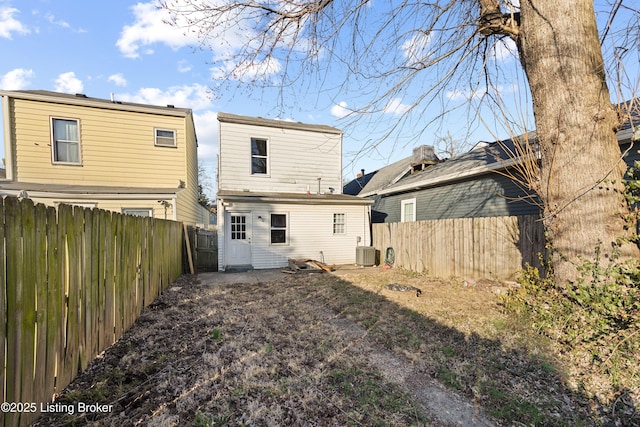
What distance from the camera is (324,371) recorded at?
118 inches

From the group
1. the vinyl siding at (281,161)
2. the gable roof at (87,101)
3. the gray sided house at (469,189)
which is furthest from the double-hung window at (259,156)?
the gray sided house at (469,189)

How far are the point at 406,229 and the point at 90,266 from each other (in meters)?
8.72

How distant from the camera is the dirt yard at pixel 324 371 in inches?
90.9

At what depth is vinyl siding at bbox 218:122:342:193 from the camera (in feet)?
35.6

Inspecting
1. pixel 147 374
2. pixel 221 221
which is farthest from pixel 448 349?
pixel 221 221

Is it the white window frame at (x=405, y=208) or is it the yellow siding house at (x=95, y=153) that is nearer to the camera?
the yellow siding house at (x=95, y=153)

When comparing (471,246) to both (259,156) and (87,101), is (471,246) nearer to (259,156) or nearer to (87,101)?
(259,156)

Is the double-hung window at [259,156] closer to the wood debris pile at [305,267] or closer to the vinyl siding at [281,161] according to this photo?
the vinyl siding at [281,161]

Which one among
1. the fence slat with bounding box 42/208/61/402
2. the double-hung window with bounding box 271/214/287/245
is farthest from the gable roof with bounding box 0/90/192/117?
the fence slat with bounding box 42/208/61/402

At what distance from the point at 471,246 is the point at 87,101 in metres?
13.3

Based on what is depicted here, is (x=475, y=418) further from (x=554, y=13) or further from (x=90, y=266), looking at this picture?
(x=554, y=13)

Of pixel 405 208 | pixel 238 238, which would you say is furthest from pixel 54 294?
pixel 405 208

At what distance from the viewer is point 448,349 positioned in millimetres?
3490

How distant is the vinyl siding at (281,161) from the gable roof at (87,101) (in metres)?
2.17
